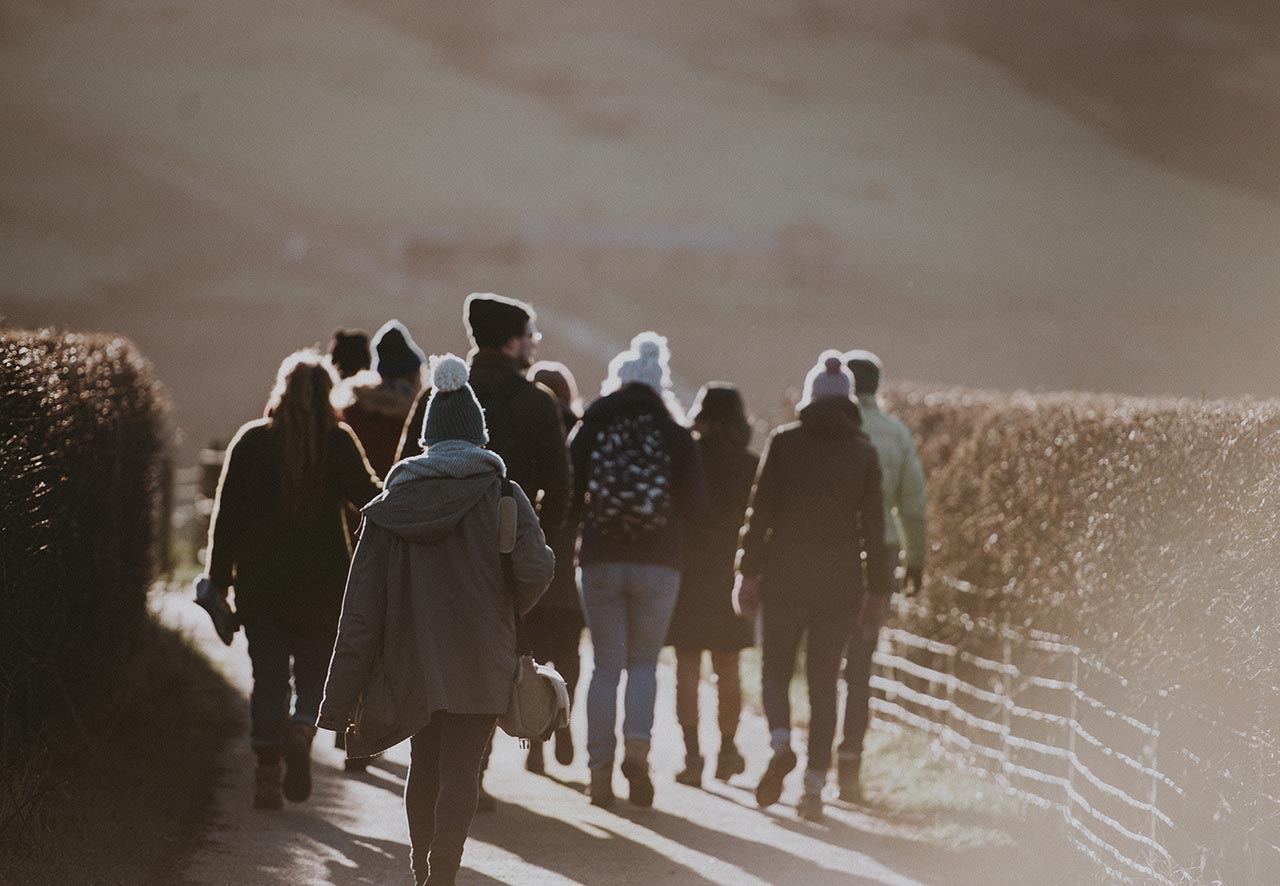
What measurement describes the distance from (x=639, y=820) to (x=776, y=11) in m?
28.1

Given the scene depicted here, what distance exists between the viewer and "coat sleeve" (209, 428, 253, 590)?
25.5ft

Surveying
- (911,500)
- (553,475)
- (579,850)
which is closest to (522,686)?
(579,850)

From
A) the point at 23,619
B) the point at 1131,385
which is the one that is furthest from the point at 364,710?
the point at 1131,385

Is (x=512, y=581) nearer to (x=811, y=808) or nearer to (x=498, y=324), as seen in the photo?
(x=498, y=324)

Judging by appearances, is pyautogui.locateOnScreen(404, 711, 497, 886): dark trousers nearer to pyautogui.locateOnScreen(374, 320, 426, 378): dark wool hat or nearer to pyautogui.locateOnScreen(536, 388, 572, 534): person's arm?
pyautogui.locateOnScreen(536, 388, 572, 534): person's arm

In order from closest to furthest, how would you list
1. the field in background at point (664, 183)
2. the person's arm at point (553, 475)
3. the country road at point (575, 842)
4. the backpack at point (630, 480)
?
the country road at point (575, 842)
the person's arm at point (553, 475)
the backpack at point (630, 480)
the field in background at point (664, 183)

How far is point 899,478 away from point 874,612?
0.91 meters

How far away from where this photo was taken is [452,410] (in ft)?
19.1

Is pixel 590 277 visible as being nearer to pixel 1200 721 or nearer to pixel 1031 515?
pixel 1031 515

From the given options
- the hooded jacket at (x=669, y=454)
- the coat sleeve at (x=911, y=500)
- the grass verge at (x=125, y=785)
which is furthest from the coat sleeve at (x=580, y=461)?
the grass verge at (x=125, y=785)

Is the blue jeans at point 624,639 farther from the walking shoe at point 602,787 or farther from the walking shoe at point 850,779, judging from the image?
the walking shoe at point 850,779

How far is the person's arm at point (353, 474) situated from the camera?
7816mm

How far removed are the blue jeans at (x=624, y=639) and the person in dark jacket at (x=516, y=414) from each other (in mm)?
591

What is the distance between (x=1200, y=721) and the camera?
629 cm
